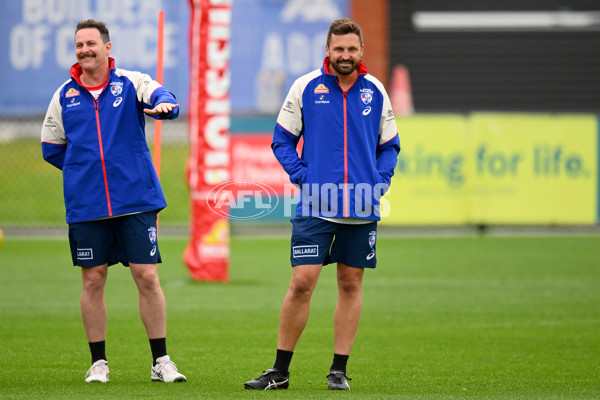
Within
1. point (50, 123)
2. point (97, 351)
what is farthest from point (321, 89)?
point (97, 351)

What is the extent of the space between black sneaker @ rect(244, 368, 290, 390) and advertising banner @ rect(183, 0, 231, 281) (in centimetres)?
532

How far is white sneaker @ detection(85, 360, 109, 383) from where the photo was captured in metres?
5.68

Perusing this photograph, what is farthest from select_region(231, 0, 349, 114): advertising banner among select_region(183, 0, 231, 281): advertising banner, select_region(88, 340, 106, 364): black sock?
select_region(88, 340, 106, 364): black sock

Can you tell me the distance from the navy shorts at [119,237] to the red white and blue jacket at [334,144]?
0.87 m

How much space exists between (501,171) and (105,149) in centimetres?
1106

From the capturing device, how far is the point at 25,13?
2394 centimetres

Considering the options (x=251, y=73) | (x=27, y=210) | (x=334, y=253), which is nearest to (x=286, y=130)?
(x=334, y=253)

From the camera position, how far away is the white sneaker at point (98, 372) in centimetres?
568

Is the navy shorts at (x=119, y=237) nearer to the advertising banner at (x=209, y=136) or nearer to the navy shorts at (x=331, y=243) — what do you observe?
the navy shorts at (x=331, y=243)

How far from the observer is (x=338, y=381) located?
5.50 meters

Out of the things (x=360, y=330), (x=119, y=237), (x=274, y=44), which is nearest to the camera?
(x=119, y=237)

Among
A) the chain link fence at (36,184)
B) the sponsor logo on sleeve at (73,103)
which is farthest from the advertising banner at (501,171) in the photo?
the sponsor logo on sleeve at (73,103)

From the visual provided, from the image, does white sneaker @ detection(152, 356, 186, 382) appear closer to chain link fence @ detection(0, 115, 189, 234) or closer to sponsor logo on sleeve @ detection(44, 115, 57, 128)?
sponsor logo on sleeve @ detection(44, 115, 57, 128)

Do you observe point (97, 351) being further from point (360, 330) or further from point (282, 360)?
point (360, 330)
